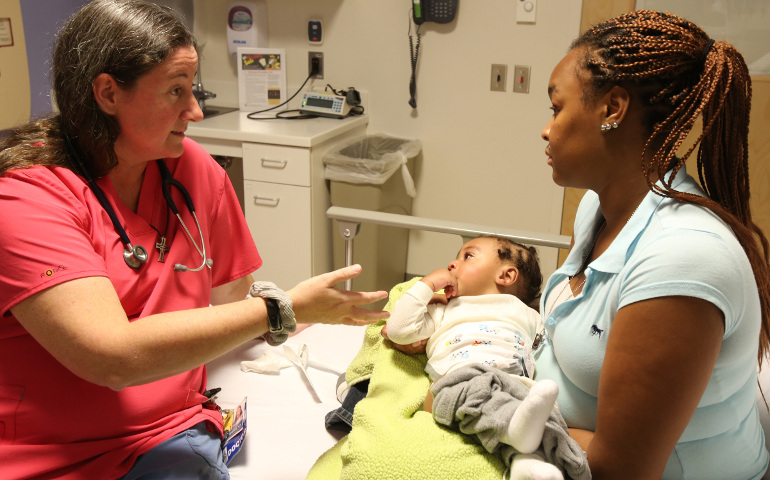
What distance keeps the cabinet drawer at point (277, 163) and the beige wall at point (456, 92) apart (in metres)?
0.66

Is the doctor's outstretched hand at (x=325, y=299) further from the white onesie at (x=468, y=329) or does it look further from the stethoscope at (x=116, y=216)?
the stethoscope at (x=116, y=216)

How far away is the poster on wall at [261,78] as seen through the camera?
3.28 m

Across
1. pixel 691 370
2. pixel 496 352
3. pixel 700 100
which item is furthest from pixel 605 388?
pixel 700 100

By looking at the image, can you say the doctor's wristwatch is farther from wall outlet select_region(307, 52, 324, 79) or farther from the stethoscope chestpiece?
wall outlet select_region(307, 52, 324, 79)

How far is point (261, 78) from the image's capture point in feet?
10.8

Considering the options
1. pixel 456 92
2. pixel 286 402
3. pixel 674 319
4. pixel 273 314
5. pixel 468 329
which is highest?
pixel 456 92

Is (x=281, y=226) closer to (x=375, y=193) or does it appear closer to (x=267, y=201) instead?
(x=267, y=201)

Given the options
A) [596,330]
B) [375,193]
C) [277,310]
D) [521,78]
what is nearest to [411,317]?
[277,310]

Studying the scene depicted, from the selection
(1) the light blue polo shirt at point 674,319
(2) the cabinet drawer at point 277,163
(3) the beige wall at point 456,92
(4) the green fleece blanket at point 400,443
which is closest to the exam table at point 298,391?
(4) the green fleece blanket at point 400,443

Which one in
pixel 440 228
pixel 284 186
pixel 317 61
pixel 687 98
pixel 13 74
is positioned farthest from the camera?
pixel 317 61

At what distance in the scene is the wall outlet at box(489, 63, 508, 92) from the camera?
9.74 feet

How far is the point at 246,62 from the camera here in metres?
3.28

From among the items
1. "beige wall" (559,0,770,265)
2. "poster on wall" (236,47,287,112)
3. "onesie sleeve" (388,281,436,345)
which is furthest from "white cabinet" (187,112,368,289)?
"onesie sleeve" (388,281,436,345)

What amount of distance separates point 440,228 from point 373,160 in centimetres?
103
